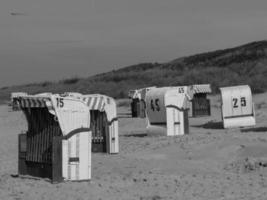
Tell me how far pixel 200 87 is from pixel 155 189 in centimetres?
2295

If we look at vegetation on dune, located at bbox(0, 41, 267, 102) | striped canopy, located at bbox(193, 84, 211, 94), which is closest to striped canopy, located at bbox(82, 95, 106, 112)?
striped canopy, located at bbox(193, 84, 211, 94)

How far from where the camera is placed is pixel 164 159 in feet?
50.1

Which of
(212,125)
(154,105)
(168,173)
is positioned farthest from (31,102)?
(212,125)

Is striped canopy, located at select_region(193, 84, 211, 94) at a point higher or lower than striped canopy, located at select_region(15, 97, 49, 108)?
higher

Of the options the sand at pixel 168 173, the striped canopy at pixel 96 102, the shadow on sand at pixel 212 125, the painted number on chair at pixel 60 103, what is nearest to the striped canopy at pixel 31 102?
the painted number on chair at pixel 60 103

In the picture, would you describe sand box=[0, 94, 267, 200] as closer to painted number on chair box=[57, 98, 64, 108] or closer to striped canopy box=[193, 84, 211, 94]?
painted number on chair box=[57, 98, 64, 108]

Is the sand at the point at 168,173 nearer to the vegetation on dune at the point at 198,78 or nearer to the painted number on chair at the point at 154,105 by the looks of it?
the painted number on chair at the point at 154,105

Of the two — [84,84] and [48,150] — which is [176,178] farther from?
[84,84]

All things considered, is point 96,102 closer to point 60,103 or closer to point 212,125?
point 60,103

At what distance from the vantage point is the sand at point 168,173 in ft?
35.7

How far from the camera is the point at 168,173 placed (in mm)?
13188

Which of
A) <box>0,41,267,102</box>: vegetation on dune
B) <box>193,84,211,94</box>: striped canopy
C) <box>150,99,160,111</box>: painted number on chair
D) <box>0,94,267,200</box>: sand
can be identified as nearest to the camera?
<box>0,94,267,200</box>: sand

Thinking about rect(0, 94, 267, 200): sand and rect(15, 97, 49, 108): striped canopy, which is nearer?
rect(0, 94, 267, 200): sand

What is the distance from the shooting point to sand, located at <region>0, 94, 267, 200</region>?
10.9 metres
